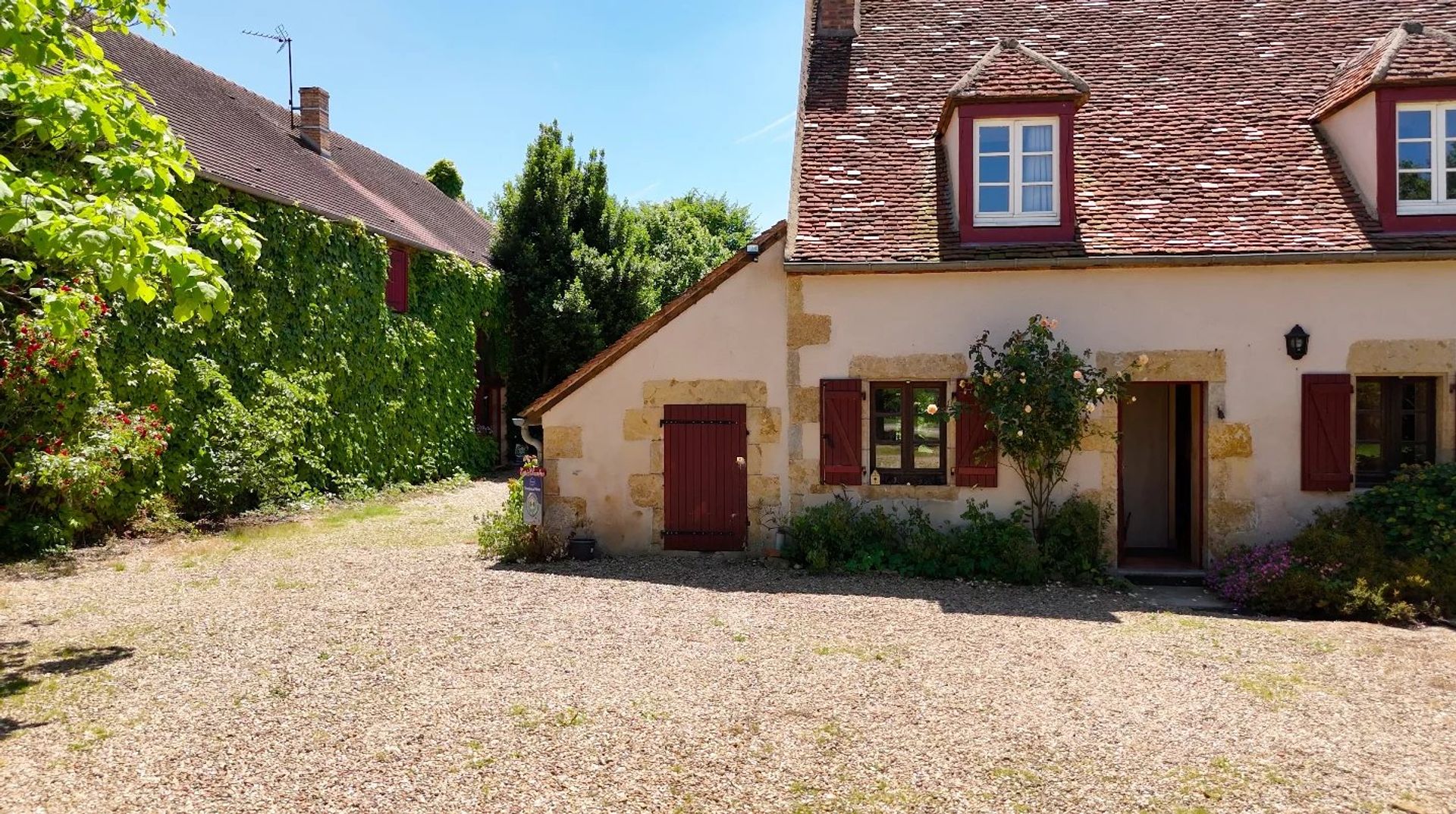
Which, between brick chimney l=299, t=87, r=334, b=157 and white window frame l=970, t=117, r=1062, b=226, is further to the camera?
brick chimney l=299, t=87, r=334, b=157

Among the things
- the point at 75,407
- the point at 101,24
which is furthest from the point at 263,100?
the point at 101,24

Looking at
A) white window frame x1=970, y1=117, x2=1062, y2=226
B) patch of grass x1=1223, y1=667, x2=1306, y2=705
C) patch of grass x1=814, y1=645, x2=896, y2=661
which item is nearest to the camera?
patch of grass x1=1223, y1=667, x2=1306, y2=705

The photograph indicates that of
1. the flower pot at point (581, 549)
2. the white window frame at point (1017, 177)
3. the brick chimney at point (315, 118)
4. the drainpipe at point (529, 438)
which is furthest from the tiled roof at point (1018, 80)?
the brick chimney at point (315, 118)

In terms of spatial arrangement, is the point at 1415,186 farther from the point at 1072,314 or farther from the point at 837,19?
the point at 837,19

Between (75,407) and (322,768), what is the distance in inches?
284

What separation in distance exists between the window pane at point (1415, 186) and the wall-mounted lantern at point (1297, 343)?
1836mm

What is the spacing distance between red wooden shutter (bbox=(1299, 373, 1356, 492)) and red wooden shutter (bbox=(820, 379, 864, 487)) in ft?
14.2

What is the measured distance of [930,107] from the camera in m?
10.4

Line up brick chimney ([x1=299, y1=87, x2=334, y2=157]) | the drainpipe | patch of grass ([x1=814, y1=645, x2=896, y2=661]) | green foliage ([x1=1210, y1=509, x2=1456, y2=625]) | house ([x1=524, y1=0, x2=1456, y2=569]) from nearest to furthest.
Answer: patch of grass ([x1=814, y1=645, x2=896, y2=661]) → green foliage ([x1=1210, y1=509, x2=1456, y2=625]) → house ([x1=524, y1=0, x2=1456, y2=569]) → the drainpipe → brick chimney ([x1=299, y1=87, x2=334, y2=157])

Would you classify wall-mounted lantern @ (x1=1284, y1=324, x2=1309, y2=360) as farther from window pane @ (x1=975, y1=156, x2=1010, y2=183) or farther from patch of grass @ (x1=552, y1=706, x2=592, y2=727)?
patch of grass @ (x1=552, y1=706, x2=592, y2=727)

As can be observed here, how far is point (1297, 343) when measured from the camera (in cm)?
817

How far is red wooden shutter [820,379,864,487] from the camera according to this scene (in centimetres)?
859

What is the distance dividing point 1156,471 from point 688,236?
66.9 feet

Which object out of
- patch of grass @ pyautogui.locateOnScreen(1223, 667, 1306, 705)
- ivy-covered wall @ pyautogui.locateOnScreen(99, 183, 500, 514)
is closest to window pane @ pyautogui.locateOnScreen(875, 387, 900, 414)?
patch of grass @ pyautogui.locateOnScreen(1223, 667, 1306, 705)
